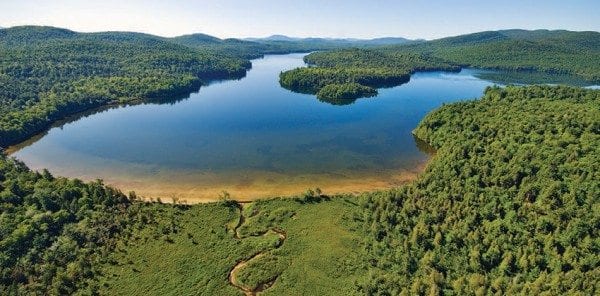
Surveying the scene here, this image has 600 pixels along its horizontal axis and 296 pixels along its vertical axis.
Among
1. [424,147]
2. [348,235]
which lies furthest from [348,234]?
[424,147]

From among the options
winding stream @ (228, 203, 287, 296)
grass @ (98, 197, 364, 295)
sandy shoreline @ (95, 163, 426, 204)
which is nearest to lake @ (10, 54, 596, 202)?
sandy shoreline @ (95, 163, 426, 204)

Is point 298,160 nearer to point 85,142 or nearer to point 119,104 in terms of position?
point 85,142

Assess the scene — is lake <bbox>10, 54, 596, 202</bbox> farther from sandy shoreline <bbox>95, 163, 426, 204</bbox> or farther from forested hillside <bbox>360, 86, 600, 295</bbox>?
forested hillside <bbox>360, 86, 600, 295</bbox>

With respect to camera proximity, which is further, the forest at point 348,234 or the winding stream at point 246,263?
the winding stream at point 246,263

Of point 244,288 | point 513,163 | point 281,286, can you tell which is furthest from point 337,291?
point 513,163

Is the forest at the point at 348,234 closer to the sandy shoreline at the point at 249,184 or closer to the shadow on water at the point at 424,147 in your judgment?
the sandy shoreline at the point at 249,184

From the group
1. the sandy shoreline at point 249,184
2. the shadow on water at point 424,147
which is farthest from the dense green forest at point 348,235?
the shadow on water at point 424,147
